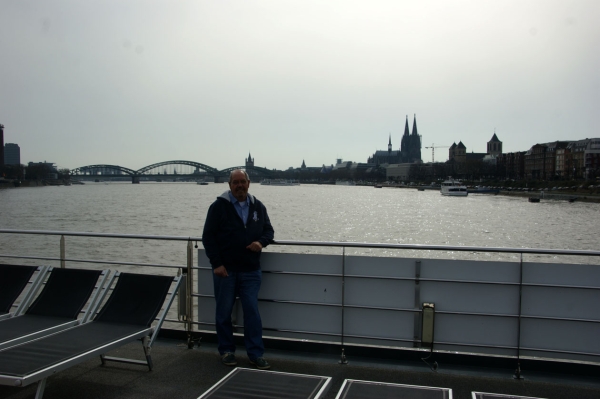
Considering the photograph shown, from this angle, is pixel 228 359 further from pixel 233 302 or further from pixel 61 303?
pixel 61 303

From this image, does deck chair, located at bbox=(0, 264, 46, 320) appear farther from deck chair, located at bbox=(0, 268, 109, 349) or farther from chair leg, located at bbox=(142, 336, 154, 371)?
chair leg, located at bbox=(142, 336, 154, 371)

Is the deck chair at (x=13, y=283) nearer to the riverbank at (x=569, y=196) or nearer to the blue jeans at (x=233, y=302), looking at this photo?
the blue jeans at (x=233, y=302)

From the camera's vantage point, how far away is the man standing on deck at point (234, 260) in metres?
4.55

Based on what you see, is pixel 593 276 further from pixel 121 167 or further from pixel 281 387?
pixel 121 167

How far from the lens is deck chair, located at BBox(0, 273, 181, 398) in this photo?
130 inches

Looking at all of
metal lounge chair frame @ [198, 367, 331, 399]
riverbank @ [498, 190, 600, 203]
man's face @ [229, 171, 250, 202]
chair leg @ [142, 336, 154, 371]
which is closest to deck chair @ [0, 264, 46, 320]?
chair leg @ [142, 336, 154, 371]

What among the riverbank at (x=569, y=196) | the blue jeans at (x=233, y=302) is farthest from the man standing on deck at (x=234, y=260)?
the riverbank at (x=569, y=196)

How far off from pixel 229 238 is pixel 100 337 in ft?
4.29

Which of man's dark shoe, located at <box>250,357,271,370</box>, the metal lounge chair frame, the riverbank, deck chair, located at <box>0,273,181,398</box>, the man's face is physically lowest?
the riverbank

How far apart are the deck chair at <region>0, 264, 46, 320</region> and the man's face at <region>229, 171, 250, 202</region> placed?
1974 mm

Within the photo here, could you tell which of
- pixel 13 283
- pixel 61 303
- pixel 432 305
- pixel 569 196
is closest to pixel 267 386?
pixel 432 305

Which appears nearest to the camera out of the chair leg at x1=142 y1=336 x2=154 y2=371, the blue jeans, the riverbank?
the chair leg at x1=142 y1=336 x2=154 y2=371

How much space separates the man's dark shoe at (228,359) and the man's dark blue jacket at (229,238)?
74 cm

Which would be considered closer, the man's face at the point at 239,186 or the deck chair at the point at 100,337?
the deck chair at the point at 100,337
